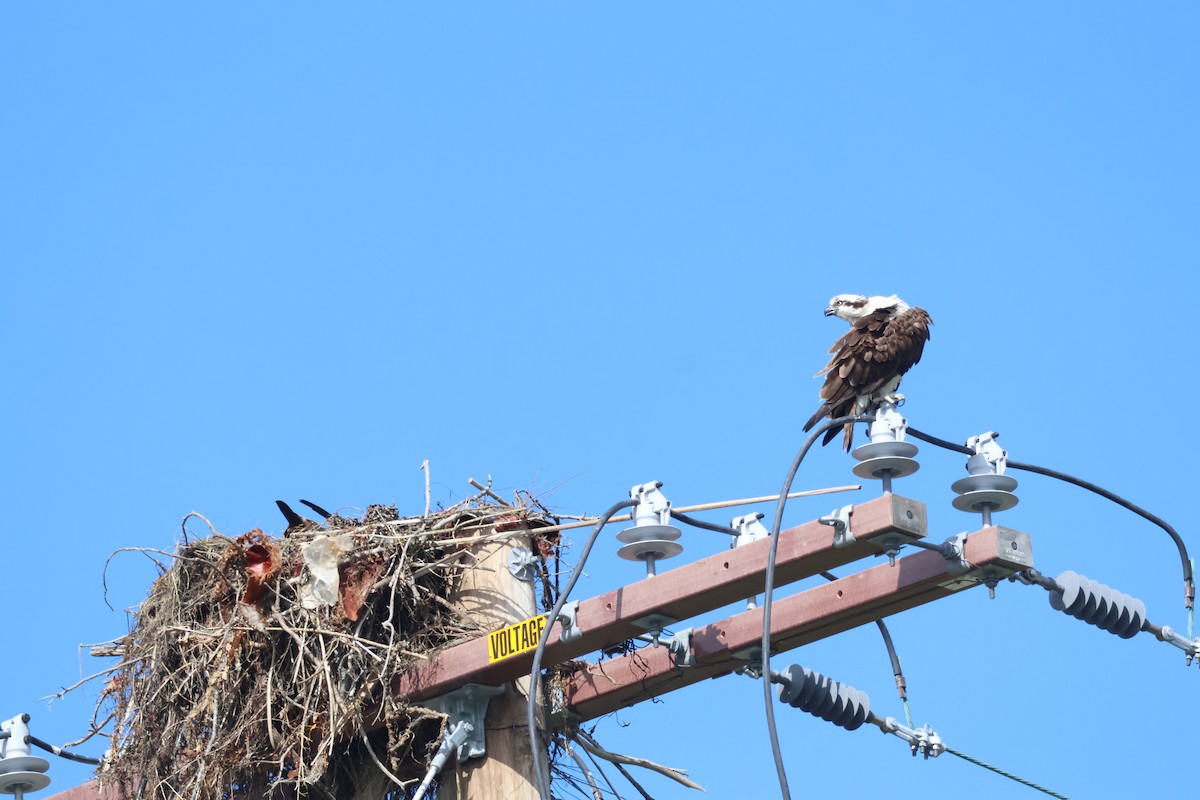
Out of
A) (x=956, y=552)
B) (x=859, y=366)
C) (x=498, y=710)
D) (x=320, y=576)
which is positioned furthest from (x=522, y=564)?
(x=956, y=552)

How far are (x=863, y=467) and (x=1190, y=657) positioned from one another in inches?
53.1

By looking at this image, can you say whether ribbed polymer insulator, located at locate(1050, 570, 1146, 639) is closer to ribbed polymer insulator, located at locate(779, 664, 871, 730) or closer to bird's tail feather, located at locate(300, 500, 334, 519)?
ribbed polymer insulator, located at locate(779, 664, 871, 730)

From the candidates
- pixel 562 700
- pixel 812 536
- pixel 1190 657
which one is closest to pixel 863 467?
pixel 812 536

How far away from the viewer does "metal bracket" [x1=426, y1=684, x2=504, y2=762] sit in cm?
711

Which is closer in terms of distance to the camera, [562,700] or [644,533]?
[644,533]

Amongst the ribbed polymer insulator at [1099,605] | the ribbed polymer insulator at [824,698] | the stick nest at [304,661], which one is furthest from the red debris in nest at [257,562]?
the ribbed polymer insulator at [1099,605]

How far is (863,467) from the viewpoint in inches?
239

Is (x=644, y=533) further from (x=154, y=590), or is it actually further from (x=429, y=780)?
(x=154, y=590)

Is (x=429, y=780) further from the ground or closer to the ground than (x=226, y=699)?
closer to the ground

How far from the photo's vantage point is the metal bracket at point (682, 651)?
22.5 ft

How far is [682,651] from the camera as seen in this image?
689cm

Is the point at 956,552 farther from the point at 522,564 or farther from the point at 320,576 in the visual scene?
the point at 320,576

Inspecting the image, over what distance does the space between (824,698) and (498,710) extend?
129 cm

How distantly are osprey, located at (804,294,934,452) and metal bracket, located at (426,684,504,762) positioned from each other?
5.94ft
